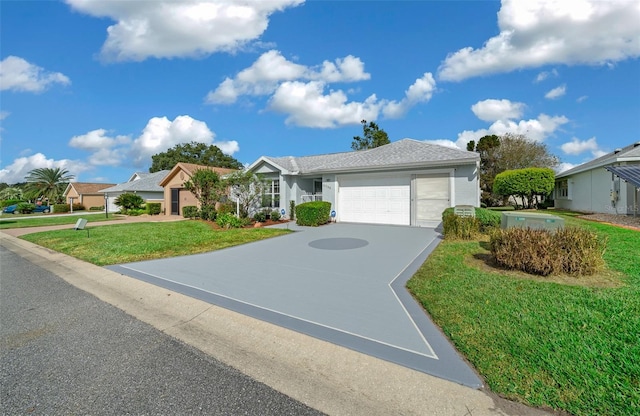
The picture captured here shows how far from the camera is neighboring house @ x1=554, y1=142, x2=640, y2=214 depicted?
49.1 ft

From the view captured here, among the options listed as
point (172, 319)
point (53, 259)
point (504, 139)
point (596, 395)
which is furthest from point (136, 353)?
point (504, 139)

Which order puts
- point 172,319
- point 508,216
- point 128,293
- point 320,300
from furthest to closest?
point 508,216, point 128,293, point 320,300, point 172,319

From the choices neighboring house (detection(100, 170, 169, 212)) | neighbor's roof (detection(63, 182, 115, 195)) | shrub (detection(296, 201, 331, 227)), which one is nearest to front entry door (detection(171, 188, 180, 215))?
neighboring house (detection(100, 170, 169, 212))

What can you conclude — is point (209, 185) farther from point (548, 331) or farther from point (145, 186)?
point (145, 186)

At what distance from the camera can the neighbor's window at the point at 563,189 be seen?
77.1 ft

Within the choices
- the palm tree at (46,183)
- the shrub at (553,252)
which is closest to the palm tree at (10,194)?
the palm tree at (46,183)

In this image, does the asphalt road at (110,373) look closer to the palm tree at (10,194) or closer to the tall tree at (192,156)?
the tall tree at (192,156)

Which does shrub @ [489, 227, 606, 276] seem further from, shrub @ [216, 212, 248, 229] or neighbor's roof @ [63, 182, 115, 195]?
neighbor's roof @ [63, 182, 115, 195]

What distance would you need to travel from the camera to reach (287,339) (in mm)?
3557

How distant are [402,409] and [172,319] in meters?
3.42

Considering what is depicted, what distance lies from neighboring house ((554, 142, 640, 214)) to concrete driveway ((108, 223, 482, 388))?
1255 centimetres

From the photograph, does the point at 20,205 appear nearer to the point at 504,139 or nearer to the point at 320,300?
the point at 320,300

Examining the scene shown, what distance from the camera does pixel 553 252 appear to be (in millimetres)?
5449

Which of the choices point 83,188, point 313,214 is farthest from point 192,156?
point 313,214
